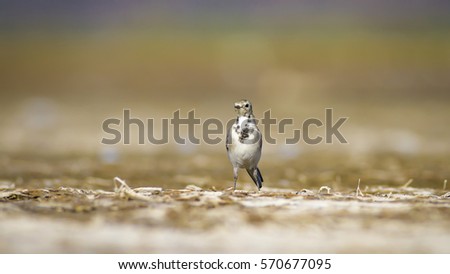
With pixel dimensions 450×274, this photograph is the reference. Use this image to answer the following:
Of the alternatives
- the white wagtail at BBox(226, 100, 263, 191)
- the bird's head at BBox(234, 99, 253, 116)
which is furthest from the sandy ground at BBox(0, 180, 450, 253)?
the bird's head at BBox(234, 99, 253, 116)

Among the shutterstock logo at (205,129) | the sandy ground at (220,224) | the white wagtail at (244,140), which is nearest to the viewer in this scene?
the sandy ground at (220,224)

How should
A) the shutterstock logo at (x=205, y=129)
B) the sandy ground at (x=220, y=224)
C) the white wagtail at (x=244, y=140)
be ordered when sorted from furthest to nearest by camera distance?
1. the shutterstock logo at (x=205, y=129)
2. the white wagtail at (x=244, y=140)
3. the sandy ground at (x=220, y=224)

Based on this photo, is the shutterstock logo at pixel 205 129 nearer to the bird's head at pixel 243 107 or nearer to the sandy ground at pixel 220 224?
the bird's head at pixel 243 107

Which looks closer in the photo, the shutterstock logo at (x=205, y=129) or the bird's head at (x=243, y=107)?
the bird's head at (x=243, y=107)

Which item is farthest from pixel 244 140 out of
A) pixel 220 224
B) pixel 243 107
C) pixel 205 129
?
pixel 205 129

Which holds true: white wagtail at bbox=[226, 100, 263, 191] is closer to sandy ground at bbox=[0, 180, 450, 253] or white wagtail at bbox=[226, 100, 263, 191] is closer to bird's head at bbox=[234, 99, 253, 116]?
bird's head at bbox=[234, 99, 253, 116]

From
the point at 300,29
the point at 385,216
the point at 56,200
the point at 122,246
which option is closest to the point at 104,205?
the point at 56,200

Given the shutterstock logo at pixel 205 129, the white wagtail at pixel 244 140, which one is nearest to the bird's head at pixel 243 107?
the white wagtail at pixel 244 140
